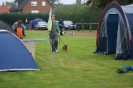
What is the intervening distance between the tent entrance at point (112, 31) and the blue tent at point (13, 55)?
675 cm

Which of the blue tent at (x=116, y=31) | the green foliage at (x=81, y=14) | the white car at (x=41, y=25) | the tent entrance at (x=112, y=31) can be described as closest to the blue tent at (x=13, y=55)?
the blue tent at (x=116, y=31)

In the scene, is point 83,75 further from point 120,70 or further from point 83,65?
point 83,65

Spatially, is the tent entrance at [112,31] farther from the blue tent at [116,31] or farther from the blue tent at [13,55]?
the blue tent at [13,55]

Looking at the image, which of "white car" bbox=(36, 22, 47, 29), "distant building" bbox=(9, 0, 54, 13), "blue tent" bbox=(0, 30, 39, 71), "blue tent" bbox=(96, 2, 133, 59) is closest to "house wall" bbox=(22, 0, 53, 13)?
"distant building" bbox=(9, 0, 54, 13)

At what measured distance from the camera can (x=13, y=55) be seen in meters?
12.4

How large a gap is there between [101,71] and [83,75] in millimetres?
1050

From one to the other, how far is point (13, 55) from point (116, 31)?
24.9 feet

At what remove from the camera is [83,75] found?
472 inches

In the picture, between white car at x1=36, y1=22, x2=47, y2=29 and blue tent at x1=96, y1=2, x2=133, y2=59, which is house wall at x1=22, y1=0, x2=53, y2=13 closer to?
white car at x1=36, y1=22, x2=47, y2=29

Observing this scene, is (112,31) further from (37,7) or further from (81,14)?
(37,7)

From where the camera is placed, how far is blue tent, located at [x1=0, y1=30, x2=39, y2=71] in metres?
12.4

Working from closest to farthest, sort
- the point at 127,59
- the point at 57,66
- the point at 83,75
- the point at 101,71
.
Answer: the point at 83,75 → the point at 101,71 → the point at 57,66 → the point at 127,59

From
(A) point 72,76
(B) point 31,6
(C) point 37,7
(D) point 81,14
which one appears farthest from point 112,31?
(C) point 37,7

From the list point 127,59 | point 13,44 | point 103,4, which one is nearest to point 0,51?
point 13,44
